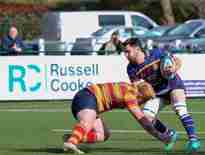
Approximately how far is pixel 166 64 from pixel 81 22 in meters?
27.9

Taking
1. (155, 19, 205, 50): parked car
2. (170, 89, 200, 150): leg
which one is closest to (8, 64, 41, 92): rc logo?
(155, 19, 205, 50): parked car

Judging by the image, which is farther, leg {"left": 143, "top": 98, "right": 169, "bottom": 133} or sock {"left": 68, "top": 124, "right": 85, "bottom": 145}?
leg {"left": 143, "top": 98, "right": 169, "bottom": 133}

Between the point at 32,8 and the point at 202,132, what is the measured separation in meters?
35.9

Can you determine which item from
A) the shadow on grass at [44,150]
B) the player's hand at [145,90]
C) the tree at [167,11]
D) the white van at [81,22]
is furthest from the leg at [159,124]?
the tree at [167,11]

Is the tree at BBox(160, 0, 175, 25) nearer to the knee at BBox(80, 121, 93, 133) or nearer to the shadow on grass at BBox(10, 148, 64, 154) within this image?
the shadow on grass at BBox(10, 148, 64, 154)

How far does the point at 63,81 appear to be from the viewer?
2491 centimetres

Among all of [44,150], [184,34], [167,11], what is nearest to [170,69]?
[44,150]

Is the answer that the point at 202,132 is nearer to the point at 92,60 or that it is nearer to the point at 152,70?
the point at 152,70

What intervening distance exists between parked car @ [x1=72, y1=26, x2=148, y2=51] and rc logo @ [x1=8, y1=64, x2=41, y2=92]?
331 inches

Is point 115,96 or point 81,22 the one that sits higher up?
point 81,22

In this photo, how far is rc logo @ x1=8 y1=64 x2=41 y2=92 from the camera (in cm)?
2467

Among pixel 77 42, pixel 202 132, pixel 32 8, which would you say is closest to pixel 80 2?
pixel 32 8

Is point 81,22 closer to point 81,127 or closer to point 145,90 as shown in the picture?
point 145,90

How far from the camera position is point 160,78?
13.8 m
